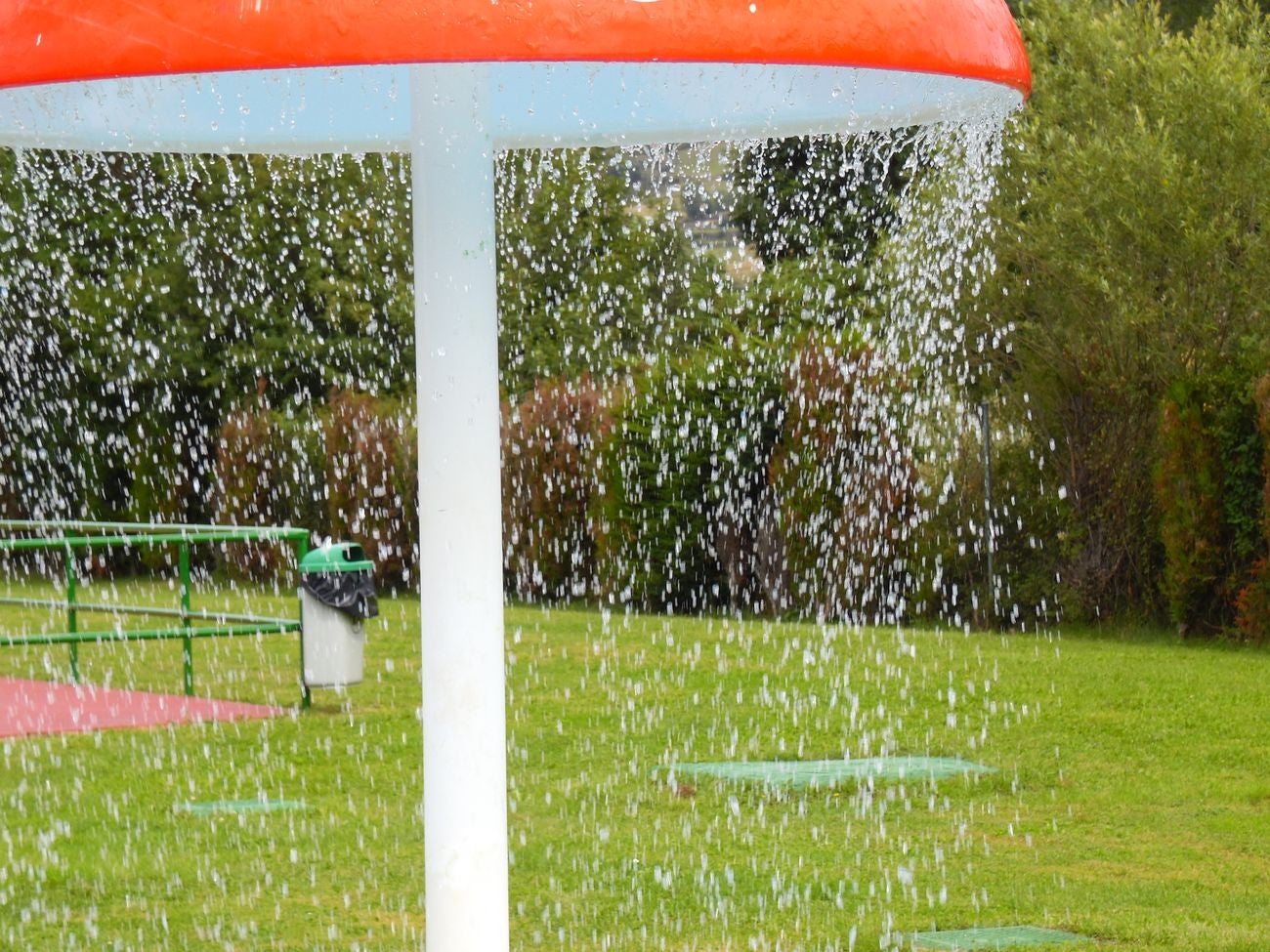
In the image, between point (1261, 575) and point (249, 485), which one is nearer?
point (1261, 575)

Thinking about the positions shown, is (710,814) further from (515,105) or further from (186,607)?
(186,607)

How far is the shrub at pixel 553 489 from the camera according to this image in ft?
60.4

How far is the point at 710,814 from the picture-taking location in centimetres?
803

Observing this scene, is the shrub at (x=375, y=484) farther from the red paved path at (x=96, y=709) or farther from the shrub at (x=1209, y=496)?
the shrub at (x=1209, y=496)

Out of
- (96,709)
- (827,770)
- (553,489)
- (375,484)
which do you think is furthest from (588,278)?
(827,770)

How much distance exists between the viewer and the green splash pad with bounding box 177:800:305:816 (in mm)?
8359

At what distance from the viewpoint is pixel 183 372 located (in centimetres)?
2456

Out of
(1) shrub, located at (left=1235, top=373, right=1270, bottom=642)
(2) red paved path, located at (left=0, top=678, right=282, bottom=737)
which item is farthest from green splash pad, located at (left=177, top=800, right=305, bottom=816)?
(1) shrub, located at (left=1235, top=373, right=1270, bottom=642)

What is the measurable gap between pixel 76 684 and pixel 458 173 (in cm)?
1058

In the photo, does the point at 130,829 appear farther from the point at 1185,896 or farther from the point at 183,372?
the point at 183,372

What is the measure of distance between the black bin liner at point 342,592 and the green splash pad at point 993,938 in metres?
6.36

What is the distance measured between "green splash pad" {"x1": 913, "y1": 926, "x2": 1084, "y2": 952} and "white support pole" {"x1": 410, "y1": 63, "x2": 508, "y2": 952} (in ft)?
9.96

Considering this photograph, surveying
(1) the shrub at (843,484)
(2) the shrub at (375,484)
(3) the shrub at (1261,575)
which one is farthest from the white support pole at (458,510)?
(2) the shrub at (375,484)

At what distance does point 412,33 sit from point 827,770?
6920 mm
